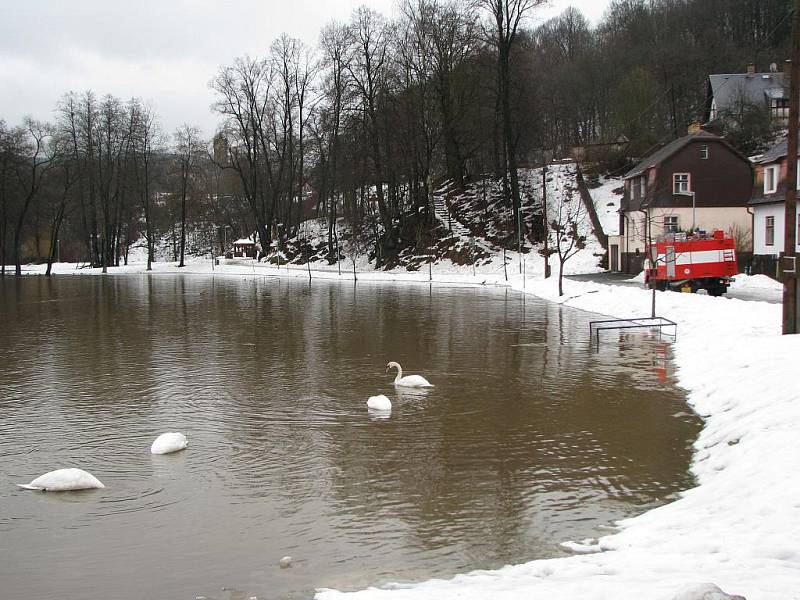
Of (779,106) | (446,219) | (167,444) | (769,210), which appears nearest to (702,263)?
(769,210)

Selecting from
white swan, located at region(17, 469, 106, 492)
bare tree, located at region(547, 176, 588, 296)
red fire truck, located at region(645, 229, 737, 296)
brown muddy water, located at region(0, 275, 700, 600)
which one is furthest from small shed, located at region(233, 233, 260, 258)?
white swan, located at region(17, 469, 106, 492)

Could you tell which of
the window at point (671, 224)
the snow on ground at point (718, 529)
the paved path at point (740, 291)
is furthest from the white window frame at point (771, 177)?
the snow on ground at point (718, 529)

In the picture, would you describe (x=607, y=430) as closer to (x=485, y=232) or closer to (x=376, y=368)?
(x=376, y=368)

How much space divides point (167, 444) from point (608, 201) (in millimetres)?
54608

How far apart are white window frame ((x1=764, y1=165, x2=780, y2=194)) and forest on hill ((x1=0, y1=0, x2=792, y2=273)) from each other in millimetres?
20851

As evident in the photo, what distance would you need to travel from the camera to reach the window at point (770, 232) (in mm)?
37062

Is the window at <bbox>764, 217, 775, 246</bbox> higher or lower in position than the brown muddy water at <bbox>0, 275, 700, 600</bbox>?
higher

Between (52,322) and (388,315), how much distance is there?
12852mm

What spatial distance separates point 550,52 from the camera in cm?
8819

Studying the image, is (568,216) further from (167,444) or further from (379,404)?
(167,444)

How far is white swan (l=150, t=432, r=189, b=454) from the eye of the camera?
10414 millimetres

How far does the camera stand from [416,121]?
6153cm

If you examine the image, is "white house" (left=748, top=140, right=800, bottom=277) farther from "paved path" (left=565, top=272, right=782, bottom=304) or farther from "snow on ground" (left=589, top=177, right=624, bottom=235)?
"snow on ground" (left=589, top=177, right=624, bottom=235)

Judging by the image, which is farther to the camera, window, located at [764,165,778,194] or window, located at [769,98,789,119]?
window, located at [769,98,789,119]
